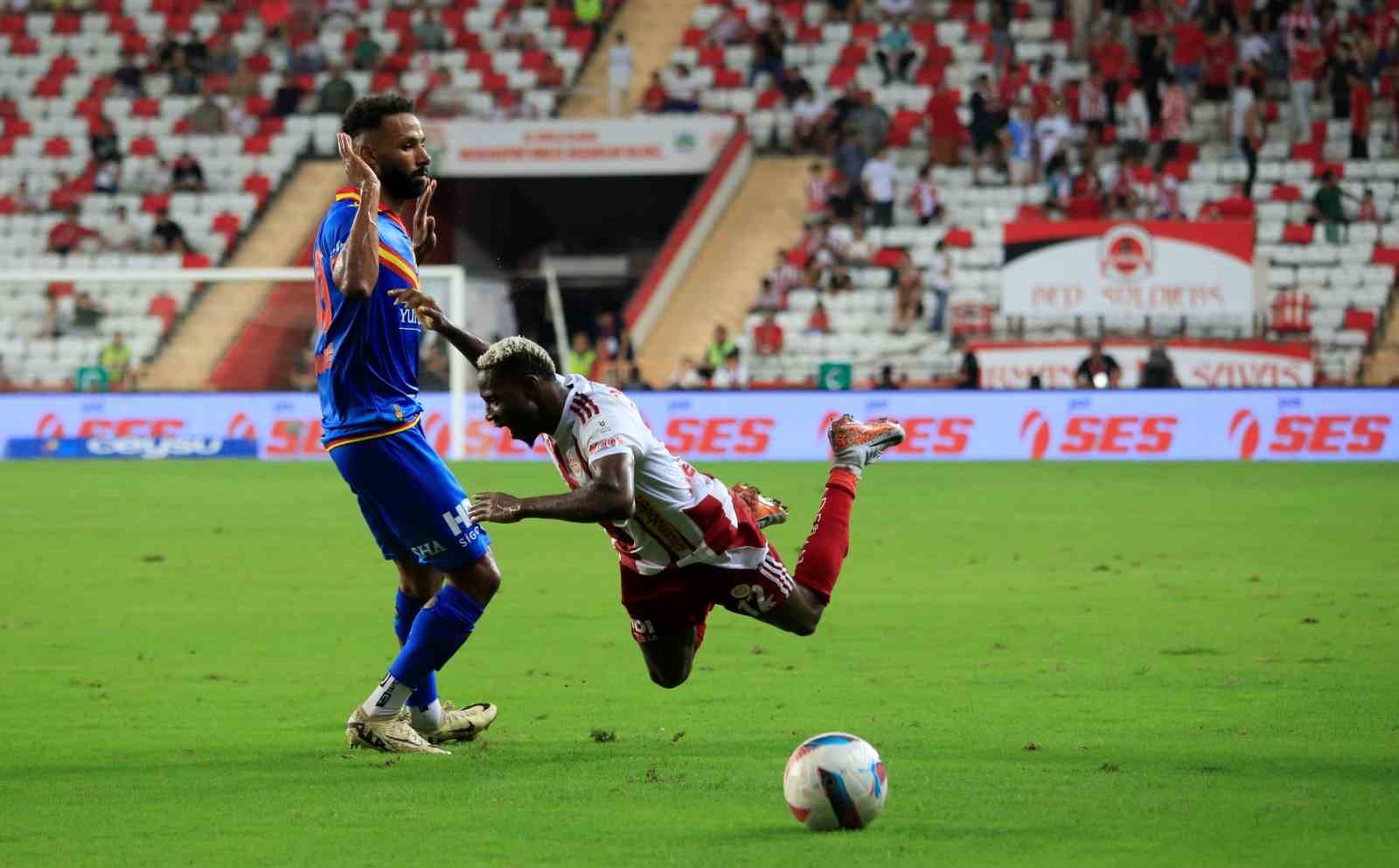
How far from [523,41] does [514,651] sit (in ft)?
97.8

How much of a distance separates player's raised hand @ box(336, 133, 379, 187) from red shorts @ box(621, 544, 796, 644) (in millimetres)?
1781

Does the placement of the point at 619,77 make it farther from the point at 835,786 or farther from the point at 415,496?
the point at 835,786

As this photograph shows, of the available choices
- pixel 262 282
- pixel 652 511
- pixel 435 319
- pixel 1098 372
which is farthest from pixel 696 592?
pixel 262 282

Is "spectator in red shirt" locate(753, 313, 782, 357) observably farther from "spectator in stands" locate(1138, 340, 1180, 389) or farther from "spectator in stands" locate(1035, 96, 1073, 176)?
"spectator in stands" locate(1138, 340, 1180, 389)

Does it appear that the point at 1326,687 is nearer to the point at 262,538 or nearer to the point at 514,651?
the point at 514,651

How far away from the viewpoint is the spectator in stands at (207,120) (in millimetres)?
38062

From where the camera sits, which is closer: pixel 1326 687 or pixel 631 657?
pixel 1326 687

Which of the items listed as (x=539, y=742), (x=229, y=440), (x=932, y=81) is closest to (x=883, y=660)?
(x=539, y=742)

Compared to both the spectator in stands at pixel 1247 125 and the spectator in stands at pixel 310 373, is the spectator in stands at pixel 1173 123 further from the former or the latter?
the spectator in stands at pixel 310 373

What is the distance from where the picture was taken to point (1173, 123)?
108 feet

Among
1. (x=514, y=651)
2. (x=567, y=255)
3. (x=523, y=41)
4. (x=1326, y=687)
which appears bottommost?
(x=567, y=255)

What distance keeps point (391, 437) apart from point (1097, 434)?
63.4 ft

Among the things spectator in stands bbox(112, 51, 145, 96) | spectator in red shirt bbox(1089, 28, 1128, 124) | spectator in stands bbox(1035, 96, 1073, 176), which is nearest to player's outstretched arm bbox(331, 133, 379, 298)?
spectator in stands bbox(1035, 96, 1073, 176)

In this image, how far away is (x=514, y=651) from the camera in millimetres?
10586
